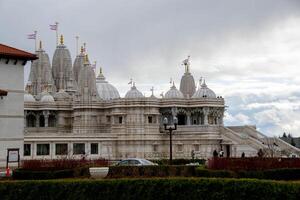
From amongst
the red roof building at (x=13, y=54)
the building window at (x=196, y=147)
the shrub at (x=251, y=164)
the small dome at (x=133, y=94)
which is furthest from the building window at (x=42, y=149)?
the shrub at (x=251, y=164)

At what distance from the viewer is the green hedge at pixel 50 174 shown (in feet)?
98.2

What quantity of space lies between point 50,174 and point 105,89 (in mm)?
56971


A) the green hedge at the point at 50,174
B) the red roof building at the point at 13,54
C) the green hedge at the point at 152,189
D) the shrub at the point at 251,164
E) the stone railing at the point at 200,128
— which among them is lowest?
the green hedge at the point at 152,189

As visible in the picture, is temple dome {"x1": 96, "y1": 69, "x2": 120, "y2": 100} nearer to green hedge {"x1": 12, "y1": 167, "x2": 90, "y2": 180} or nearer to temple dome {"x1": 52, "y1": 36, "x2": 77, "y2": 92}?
temple dome {"x1": 52, "y1": 36, "x2": 77, "y2": 92}

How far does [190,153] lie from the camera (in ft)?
230

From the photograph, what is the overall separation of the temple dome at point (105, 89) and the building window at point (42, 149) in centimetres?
1752

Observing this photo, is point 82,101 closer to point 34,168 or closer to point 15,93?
point 15,93

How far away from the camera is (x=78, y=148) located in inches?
2783

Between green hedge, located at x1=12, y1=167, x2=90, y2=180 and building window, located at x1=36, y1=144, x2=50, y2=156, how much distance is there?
38.0 meters

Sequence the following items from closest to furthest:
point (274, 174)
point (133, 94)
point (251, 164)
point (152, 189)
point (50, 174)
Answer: point (152, 189) < point (274, 174) < point (251, 164) < point (50, 174) < point (133, 94)

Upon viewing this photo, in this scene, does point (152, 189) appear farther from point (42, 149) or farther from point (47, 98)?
point (47, 98)

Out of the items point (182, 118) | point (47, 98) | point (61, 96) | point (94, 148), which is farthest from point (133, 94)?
point (61, 96)

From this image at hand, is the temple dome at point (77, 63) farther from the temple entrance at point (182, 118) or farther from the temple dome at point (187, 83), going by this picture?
the temple entrance at point (182, 118)

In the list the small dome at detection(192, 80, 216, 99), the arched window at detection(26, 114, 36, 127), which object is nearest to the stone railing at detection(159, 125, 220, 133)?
the small dome at detection(192, 80, 216, 99)
